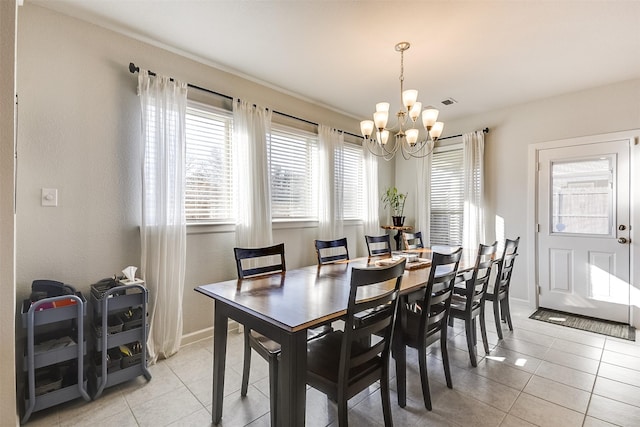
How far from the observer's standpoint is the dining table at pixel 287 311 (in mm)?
1234

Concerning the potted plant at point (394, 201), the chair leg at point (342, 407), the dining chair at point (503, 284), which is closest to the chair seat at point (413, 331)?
the chair leg at point (342, 407)

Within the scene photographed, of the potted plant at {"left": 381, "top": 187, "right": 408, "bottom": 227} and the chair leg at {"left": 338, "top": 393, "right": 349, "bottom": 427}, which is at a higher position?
the potted plant at {"left": 381, "top": 187, "right": 408, "bottom": 227}

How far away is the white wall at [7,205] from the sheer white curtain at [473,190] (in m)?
4.51

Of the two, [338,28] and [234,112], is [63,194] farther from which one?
[338,28]

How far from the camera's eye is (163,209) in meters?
2.47

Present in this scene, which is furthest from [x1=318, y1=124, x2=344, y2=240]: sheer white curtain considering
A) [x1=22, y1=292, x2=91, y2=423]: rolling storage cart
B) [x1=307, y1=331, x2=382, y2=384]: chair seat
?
[x1=22, y1=292, x2=91, y2=423]: rolling storage cart

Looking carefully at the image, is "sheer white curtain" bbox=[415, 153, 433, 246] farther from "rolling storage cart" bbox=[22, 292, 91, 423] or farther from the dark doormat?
"rolling storage cart" bbox=[22, 292, 91, 423]

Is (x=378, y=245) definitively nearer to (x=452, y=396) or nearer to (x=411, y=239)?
(x=411, y=239)

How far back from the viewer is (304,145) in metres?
3.79

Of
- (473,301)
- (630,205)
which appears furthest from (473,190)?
(473,301)

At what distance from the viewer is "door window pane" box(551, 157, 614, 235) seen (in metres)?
3.37

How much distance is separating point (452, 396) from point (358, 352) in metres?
1.01

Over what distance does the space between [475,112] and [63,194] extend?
4.80 metres

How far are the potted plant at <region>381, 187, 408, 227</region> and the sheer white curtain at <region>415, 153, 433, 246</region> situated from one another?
304 millimetres
